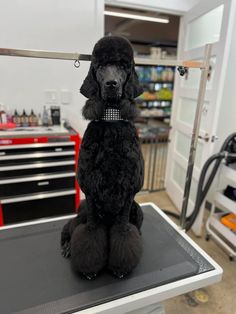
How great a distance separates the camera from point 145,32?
5680mm

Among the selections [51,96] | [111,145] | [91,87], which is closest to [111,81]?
[91,87]

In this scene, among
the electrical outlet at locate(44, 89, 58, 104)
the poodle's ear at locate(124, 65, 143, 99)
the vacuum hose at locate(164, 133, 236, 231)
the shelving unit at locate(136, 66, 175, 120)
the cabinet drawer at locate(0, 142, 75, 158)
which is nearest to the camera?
the poodle's ear at locate(124, 65, 143, 99)

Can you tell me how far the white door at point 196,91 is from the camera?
1809 millimetres

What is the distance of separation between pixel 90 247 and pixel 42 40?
86.2 inches

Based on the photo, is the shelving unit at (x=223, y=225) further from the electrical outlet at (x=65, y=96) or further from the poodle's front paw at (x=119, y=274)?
the electrical outlet at (x=65, y=96)

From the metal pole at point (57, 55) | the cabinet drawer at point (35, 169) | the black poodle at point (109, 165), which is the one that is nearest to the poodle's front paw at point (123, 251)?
the black poodle at point (109, 165)

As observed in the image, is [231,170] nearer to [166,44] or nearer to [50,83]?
[50,83]

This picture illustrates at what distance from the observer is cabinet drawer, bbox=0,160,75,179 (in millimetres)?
1960

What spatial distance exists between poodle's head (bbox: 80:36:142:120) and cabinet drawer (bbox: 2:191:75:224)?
4.80 ft

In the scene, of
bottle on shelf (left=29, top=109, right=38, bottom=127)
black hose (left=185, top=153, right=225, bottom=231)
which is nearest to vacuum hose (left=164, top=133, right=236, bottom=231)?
black hose (left=185, top=153, right=225, bottom=231)

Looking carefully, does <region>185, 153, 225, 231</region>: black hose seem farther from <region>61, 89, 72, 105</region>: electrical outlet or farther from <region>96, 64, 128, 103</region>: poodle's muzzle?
<region>61, 89, 72, 105</region>: electrical outlet

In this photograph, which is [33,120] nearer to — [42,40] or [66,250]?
[42,40]

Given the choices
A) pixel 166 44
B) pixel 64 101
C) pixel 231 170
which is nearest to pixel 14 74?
pixel 64 101

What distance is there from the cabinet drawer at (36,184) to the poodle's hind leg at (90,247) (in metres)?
1.18
